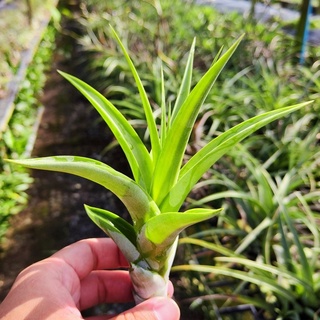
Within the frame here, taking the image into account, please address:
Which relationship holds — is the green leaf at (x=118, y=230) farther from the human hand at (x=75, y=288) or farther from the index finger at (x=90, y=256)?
the index finger at (x=90, y=256)

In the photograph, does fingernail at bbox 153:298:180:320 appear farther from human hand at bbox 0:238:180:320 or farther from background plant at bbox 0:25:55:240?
background plant at bbox 0:25:55:240

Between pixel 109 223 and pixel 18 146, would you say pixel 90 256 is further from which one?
pixel 18 146

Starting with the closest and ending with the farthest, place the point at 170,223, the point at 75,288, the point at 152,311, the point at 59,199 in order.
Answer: the point at 170,223, the point at 152,311, the point at 75,288, the point at 59,199

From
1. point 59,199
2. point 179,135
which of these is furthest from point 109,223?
point 59,199

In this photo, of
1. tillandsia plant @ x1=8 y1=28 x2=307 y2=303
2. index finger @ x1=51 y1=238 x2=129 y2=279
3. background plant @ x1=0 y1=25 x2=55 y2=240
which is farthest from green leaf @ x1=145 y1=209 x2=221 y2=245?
background plant @ x1=0 y1=25 x2=55 y2=240

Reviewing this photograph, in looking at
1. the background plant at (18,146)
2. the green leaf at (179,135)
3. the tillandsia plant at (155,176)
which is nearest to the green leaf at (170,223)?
the tillandsia plant at (155,176)

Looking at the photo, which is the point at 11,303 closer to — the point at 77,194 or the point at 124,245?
the point at 124,245
